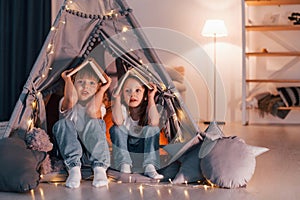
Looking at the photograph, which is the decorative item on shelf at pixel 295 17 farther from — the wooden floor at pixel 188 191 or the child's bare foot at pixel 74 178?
the child's bare foot at pixel 74 178

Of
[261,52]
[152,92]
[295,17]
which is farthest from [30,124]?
[295,17]

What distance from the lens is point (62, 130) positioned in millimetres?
2541

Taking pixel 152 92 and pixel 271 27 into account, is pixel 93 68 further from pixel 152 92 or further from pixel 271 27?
pixel 271 27

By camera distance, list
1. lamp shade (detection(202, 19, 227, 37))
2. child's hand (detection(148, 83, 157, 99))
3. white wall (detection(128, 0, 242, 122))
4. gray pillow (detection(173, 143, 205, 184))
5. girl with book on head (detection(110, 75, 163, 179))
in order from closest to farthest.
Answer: gray pillow (detection(173, 143, 205, 184)) < girl with book on head (detection(110, 75, 163, 179)) < child's hand (detection(148, 83, 157, 99)) < lamp shade (detection(202, 19, 227, 37)) < white wall (detection(128, 0, 242, 122))

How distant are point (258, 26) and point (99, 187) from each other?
11.6ft

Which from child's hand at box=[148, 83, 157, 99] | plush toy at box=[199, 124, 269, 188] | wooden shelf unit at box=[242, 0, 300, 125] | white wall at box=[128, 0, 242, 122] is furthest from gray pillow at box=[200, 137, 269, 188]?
white wall at box=[128, 0, 242, 122]

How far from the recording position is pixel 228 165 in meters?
2.36

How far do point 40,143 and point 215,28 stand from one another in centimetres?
328

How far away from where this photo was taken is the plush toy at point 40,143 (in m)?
2.50

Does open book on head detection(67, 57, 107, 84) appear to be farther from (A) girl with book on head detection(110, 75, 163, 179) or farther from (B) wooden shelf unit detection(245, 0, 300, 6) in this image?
(B) wooden shelf unit detection(245, 0, 300, 6)

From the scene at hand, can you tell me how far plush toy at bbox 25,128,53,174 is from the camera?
2.50 m

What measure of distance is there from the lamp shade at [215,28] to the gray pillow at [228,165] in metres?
3.11

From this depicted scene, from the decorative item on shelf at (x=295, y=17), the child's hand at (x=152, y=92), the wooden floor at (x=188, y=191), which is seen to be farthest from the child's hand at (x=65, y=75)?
the decorative item on shelf at (x=295, y=17)

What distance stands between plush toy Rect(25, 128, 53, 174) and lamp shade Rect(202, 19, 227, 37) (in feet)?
10.6
